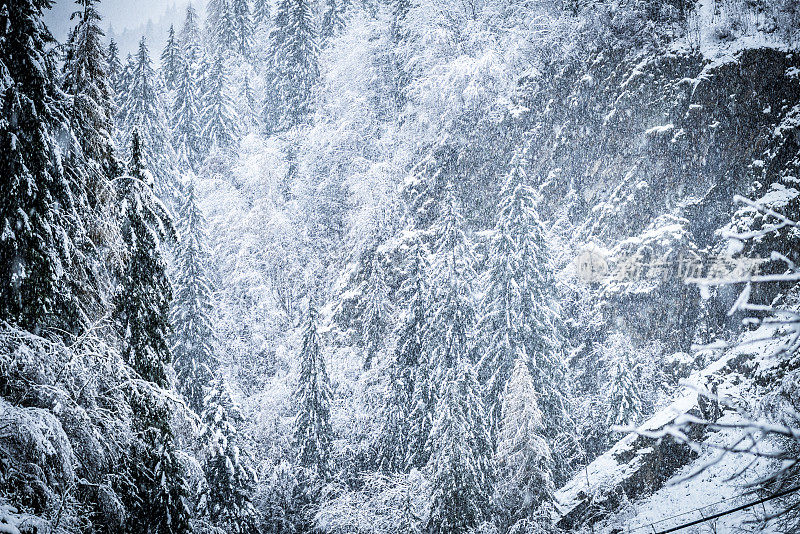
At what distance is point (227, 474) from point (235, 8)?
5170cm

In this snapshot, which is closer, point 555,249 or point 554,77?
point 555,249

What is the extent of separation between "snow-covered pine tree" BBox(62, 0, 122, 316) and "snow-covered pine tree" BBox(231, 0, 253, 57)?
47.3 m

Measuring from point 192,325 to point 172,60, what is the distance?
33887mm

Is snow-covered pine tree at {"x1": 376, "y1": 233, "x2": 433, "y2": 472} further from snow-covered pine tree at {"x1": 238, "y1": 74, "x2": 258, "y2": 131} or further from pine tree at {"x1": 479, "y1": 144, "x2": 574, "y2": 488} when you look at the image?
snow-covered pine tree at {"x1": 238, "y1": 74, "x2": 258, "y2": 131}

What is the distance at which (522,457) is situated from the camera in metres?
18.9

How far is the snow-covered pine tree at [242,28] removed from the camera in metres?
53.2

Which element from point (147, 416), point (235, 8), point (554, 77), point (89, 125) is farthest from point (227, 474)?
point (235, 8)

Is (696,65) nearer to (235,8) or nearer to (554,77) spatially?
(554,77)

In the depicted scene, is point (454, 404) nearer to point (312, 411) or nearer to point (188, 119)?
point (312, 411)

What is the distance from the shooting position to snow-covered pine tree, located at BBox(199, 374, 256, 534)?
Result: 15.9m

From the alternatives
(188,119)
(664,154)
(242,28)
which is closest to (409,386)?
(664,154)

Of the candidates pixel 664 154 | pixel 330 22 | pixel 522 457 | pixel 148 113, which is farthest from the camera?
pixel 330 22

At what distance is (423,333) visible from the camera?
20219mm

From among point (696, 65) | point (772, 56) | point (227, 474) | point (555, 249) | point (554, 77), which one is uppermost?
point (554, 77)
